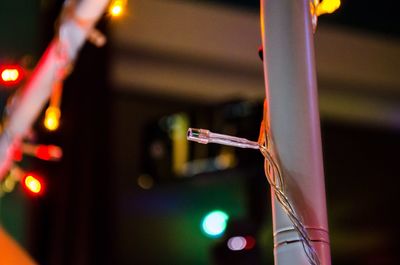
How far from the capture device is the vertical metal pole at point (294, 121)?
458 mm

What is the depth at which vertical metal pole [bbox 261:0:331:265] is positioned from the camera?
1.50 feet

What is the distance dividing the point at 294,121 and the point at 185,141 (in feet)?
6.39

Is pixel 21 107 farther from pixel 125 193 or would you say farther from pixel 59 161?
pixel 125 193

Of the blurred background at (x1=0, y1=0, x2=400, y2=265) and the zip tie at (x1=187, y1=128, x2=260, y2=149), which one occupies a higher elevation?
the blurred background at (x1=0, y1=0, x2=400, y2=265)

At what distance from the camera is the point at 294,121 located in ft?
1.54

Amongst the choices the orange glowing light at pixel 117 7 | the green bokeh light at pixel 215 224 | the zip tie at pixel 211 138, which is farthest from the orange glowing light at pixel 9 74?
the green bokeh light at pixel 215 224

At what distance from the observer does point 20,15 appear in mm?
2180

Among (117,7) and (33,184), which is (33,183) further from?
(117,7)

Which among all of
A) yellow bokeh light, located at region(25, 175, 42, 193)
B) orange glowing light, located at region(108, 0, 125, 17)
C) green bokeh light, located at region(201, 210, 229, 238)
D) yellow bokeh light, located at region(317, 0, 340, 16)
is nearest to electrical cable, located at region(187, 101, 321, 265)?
yellow bokeh light, located at region(317, 0, 340, 16)

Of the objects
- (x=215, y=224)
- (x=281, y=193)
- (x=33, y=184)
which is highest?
(x=215, y=224)

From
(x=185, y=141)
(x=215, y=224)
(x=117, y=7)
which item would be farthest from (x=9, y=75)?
(x=185, y=141)

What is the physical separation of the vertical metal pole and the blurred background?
132cm

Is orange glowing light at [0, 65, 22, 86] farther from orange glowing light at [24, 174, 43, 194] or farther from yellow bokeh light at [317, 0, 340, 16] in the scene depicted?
yellow bokeh light at [317, 0, 340, 16]

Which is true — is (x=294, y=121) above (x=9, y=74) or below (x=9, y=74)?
below
